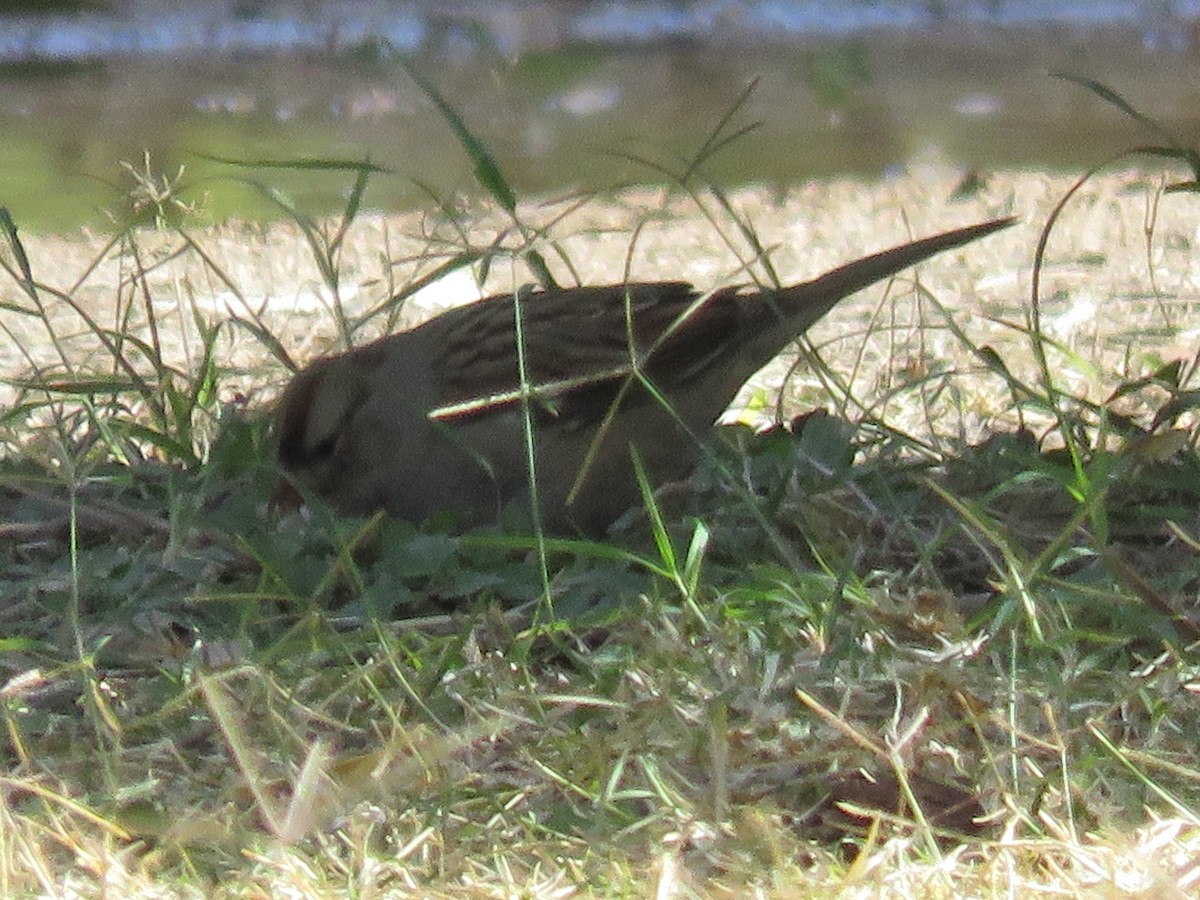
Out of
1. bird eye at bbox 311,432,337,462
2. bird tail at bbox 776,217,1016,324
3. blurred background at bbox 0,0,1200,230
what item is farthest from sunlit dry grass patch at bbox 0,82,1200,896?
blurred background at bbox 0,0,1200,230

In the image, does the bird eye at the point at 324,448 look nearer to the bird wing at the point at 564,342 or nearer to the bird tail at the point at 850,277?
the bird wing at the point at 564,342

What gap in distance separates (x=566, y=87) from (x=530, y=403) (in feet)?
16.8

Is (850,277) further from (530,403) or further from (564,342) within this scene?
(530,403)

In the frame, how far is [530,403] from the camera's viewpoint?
130 inches

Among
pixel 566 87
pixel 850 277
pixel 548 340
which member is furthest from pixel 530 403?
pixel 566 87

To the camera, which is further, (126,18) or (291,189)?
(126,18)

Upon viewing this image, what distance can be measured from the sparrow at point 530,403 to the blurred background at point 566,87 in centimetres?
263

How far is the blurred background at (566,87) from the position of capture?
6895 mm

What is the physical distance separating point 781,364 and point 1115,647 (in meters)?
1.93

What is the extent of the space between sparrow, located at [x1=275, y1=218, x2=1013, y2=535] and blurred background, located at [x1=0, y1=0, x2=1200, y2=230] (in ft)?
8.64

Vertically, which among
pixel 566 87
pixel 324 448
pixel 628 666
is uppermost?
pixel 566 87

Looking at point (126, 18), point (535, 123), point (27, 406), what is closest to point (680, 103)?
point (535, 123)

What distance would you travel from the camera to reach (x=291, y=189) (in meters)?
6.83

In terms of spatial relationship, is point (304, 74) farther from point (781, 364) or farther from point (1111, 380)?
point (1111, 380)
